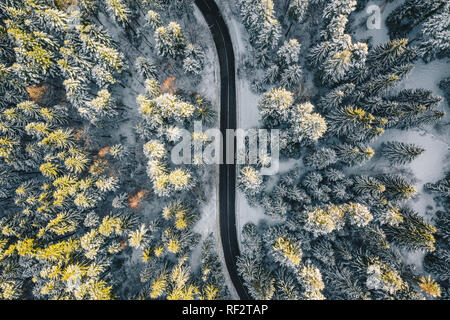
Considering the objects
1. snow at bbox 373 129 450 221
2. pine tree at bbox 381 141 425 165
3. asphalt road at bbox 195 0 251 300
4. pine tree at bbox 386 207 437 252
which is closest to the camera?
pine tree at bbox 386 207 437 252

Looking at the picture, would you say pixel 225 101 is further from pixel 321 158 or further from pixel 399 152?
pixel 399 152

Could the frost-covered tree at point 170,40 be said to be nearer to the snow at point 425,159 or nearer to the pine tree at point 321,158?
the pine tree at point 321,158

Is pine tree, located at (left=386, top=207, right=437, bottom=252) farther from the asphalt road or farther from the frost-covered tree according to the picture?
the frost-covered tree

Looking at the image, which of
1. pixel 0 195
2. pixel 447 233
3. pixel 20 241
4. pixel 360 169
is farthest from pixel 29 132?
pixel 447 233

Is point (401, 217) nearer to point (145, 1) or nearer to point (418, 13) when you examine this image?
point (418, 13)

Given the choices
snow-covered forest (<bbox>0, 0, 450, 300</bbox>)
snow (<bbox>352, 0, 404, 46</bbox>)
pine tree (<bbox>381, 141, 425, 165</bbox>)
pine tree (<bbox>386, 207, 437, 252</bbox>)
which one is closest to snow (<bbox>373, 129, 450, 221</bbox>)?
snow-covered forest (<bbox>0, 0, 450, 300</bbox>)

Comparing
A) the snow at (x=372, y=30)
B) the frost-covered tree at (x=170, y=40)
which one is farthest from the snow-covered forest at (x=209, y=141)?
the frost-covered tree at (x=170, y=40)

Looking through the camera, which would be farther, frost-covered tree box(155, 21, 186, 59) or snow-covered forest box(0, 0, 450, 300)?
frost-covered tree box(155, 21, 186, 59)

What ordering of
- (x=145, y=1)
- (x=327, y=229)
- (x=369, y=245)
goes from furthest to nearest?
(x=145, y=1) < (x=369, y=245) < (x=327, y=229)
